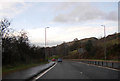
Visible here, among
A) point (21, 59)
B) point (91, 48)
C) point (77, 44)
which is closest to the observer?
point (21, 59)

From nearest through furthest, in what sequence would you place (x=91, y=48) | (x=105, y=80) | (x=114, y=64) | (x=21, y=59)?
(x=105, y=80)
(x=114, y=64)
(x=21, y=59)
(x=91, y=48)

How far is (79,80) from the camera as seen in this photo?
13.7 metres

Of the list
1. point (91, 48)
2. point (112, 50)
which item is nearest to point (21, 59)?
point (112, 50)

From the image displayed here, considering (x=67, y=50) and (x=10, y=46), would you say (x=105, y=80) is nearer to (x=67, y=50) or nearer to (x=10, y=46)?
(x=10, y=46)

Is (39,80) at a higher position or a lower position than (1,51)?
lower

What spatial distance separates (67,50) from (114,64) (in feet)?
431

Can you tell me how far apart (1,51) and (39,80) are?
34.4 ft

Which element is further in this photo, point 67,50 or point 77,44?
point 77,44

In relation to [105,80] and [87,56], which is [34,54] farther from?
[87,56]

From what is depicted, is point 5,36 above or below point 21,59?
above

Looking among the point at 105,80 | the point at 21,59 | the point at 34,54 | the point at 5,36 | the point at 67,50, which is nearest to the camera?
the point at 105,80

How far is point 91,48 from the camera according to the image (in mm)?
97188

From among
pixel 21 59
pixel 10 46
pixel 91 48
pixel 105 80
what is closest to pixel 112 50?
pixel 91 48

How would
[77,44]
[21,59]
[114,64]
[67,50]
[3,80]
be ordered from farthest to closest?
1. [77,44]
2. [67,50]
3. [21,59]
4. [114,64]
5. [3,80]
